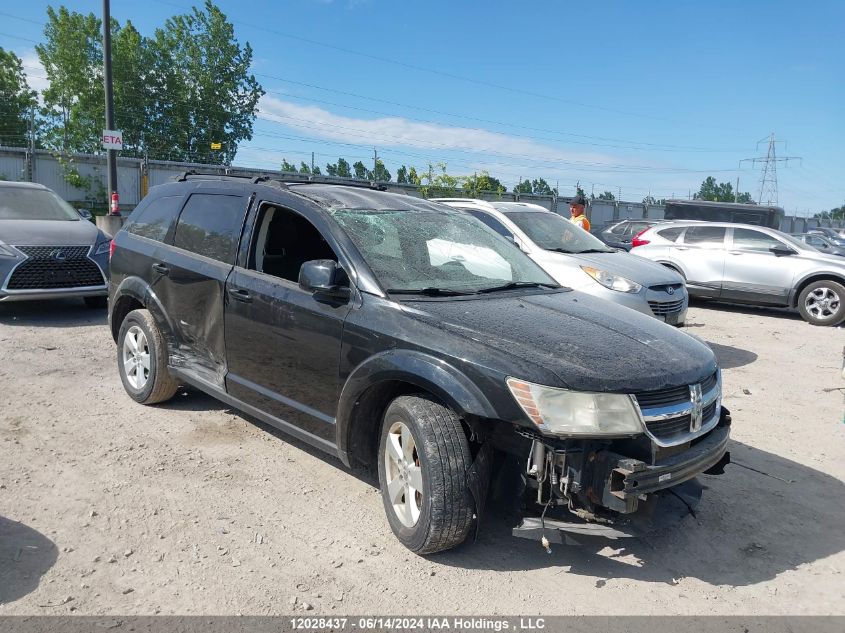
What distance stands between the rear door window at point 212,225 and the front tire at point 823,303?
10.0m

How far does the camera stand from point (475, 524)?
320 centimetres

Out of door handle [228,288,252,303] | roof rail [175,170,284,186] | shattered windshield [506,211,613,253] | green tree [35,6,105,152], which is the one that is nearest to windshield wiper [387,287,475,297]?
door handle [228,288,252,303]

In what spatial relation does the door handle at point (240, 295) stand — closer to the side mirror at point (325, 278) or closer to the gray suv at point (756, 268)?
the side mirror at point (325, 278)

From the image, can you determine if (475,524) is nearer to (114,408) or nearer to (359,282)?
(359,282)

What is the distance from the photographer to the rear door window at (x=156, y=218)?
527cm

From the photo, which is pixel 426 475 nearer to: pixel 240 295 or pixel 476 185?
pixel 240 295

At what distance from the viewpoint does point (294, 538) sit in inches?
138

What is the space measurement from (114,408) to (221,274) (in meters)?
1.67

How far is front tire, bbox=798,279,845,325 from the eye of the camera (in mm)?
10914

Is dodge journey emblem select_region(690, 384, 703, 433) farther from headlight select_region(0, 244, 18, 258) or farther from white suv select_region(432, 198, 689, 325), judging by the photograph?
headlight select_region(0, 244, 18, 258)

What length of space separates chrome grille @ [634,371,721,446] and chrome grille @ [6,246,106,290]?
7607mm

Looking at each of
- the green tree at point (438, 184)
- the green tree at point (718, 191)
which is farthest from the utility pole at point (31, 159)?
the green tree at point (718, 191)

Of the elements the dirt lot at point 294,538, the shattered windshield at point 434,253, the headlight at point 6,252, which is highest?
the shattered windshield at point 434,253

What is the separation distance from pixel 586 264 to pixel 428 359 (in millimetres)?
4564
